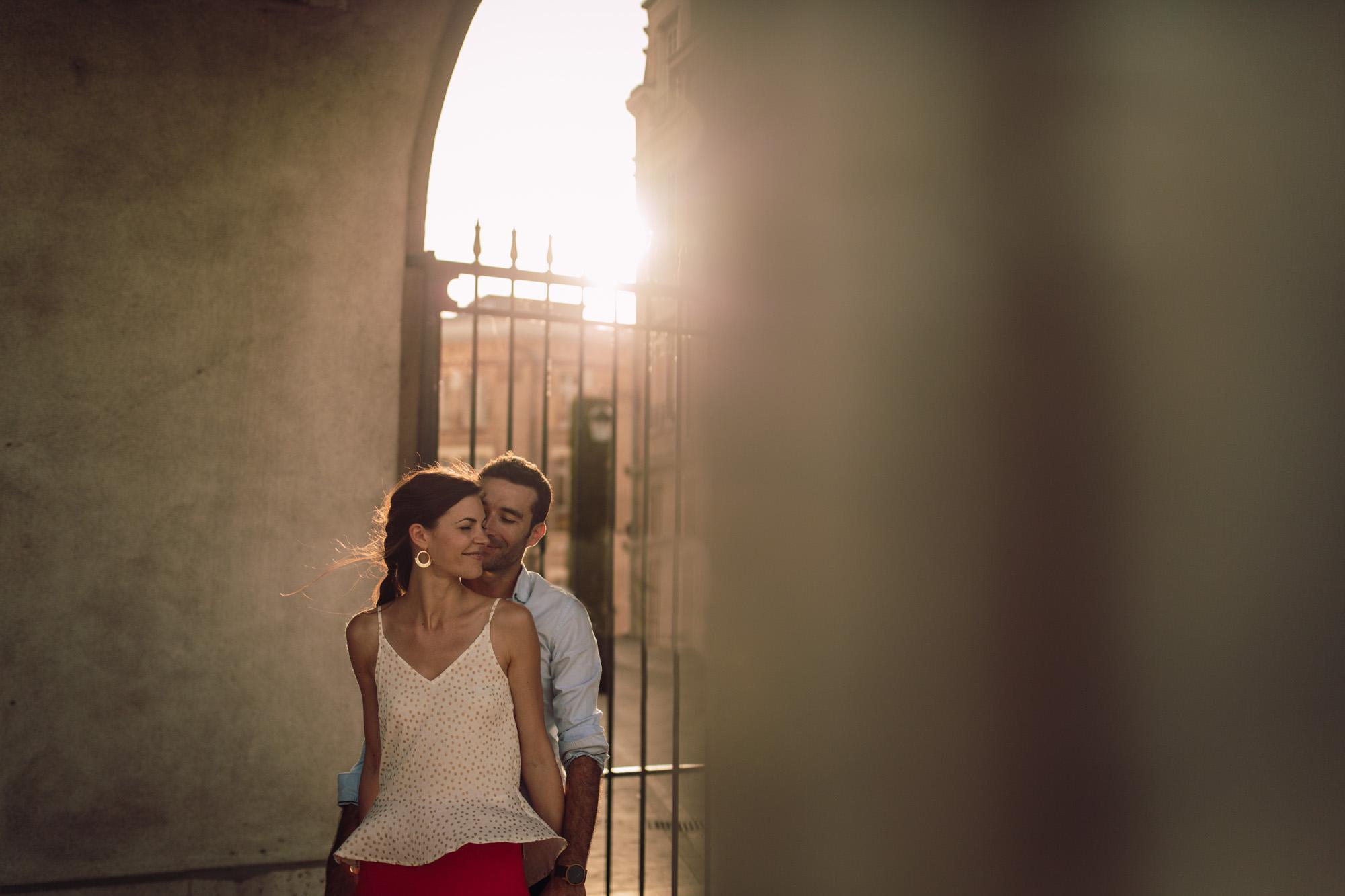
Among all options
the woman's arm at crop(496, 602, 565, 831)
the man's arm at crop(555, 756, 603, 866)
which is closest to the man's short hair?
the woman's arm at crop(496, 602, 565, 831)

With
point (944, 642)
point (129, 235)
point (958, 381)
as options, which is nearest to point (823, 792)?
point (944, 642)

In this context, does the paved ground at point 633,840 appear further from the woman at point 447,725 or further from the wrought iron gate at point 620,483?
the woman at point 447,725

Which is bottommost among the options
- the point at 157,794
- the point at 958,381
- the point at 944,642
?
the point at 157,794

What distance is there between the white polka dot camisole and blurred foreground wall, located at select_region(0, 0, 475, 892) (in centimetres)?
164

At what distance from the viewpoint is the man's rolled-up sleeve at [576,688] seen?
2.24 m

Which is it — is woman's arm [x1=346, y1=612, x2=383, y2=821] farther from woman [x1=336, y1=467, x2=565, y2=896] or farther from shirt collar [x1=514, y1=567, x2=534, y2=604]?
shirt collar [x1=514, y1=567, x2=534, y2=604]

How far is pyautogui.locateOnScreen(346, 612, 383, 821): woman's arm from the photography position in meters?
Answer: 2.13

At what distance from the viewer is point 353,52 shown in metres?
3.71

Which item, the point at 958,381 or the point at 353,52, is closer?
the point at 958,381

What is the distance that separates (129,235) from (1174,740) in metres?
3.62

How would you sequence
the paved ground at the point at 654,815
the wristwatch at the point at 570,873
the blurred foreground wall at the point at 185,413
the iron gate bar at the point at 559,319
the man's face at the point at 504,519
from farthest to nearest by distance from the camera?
the paved ground at the point at 654,815
the iron gate bar at the point at 559,319
the blurred foreground wall at the point at 185,413
the man's face at the point at 504,519
the wristwatch at the point at 570,873

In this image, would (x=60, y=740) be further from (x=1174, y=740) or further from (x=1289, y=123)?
(x=1289, y=123)

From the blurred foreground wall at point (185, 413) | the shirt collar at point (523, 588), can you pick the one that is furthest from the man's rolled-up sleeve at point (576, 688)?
the blurred foreground wall at point (185, 413)

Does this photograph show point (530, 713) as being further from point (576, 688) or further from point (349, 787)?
point (349, 787)
